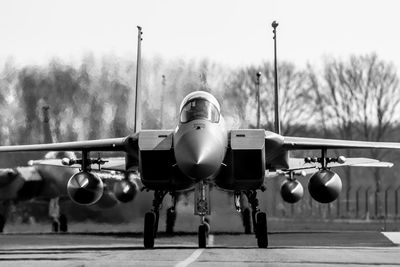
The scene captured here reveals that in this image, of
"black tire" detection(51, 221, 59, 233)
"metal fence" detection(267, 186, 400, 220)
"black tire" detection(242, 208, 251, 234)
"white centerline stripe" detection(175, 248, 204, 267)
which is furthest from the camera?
"metal fence" detection(267, 186, 400, 220)

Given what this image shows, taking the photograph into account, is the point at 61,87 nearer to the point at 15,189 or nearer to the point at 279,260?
the point at 15,189

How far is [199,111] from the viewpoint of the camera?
17.0 meters

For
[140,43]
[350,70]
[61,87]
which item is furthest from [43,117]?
[350,70]

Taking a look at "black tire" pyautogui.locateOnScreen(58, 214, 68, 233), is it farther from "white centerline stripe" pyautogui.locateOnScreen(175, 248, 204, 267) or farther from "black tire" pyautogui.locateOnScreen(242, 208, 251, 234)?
"white centerline stripe" pyautogui.locateOnScreen(175, 248, 204, 267)

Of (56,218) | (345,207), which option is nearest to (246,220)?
(56,218)

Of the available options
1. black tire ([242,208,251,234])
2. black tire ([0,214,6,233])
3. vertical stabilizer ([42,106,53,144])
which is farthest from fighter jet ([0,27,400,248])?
vertical stabilizer ([42,106,53,144])

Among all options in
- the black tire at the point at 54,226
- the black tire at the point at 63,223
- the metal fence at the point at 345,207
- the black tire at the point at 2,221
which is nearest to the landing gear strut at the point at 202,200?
the black tire at the point at 2,221

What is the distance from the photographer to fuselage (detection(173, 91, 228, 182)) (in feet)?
51.5

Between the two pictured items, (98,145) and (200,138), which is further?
(98,145)

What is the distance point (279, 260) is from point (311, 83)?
122 ft

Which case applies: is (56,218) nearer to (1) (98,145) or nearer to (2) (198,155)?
(1) (98,145)

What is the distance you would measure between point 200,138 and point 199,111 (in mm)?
1034

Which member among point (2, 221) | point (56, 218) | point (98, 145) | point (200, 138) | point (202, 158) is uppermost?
point (200, 138)

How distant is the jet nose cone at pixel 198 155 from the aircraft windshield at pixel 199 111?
0.73 meters
